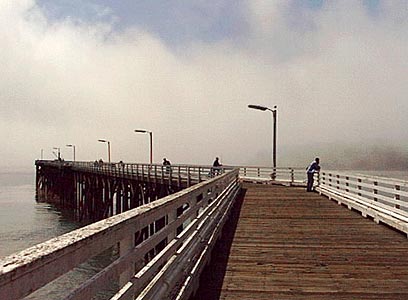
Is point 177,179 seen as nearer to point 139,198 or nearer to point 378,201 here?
point 139,198

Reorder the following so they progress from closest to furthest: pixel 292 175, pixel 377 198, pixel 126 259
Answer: pixel 126 259 → pixel 377 198 → pixel 292 175

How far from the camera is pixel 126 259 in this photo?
10.6 feet

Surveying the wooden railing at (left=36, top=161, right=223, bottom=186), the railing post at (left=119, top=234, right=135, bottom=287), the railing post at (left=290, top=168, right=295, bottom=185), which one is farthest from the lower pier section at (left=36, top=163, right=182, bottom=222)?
the railing post at (left=119, top=234, right=135, bottom=287)

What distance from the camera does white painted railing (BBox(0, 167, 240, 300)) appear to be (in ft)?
6.27

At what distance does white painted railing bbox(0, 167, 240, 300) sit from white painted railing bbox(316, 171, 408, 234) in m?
6.31

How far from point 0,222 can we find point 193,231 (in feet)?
156

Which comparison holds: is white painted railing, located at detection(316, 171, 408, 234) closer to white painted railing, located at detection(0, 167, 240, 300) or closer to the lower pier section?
white painted railing, located at detection(0, 167, 240, 300)

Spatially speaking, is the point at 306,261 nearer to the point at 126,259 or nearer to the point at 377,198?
the point at 126,259

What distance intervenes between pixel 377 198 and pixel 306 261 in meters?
6.43

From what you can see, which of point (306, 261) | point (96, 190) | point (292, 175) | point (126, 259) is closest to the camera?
point (126, 259)

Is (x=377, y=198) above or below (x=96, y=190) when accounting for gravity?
above

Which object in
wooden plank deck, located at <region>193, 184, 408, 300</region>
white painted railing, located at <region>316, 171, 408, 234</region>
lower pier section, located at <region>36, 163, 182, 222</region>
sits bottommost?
lower pier section, located at <region>36, 163, 182, 222</region>

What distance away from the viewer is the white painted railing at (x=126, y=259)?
1910 millimetres

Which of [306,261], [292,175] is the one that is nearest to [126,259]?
[306,261]
